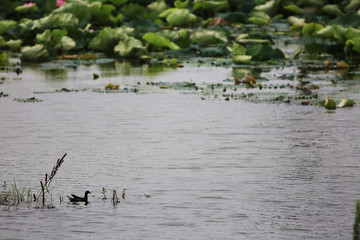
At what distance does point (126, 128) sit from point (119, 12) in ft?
38.2

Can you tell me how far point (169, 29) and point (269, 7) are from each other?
437 cm

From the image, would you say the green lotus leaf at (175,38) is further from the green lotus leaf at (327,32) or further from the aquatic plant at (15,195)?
the aquatic plant at (15,195)

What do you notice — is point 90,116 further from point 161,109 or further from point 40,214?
point 40,214

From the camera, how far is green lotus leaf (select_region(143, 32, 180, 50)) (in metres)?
12.9

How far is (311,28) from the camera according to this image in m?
14.8

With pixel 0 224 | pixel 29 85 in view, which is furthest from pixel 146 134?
pixel 29 85

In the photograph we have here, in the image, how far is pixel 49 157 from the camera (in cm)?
586

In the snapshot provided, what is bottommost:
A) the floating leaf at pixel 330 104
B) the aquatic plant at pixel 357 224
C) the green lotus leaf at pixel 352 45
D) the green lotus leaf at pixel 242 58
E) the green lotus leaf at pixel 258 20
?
the aquatic plant at pixel 357 224

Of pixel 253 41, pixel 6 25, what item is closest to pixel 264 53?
pixel 253 41

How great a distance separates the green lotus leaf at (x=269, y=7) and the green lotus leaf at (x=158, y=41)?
650 cm

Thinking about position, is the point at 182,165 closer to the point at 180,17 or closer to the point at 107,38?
Result: the point at 107,38

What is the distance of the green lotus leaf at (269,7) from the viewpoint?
19534 millimetres

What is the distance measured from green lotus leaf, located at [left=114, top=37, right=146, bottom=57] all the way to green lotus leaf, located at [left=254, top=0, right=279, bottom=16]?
6.99m

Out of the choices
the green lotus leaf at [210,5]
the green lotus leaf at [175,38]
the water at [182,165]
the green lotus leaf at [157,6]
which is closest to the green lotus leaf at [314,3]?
the green lotus leaf at [210,5]
